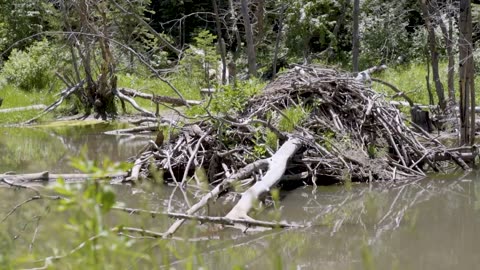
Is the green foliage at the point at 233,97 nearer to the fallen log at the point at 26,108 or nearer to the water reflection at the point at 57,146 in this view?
the water reflection at the point at 57,146

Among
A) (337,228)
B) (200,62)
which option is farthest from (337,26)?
(337,228)

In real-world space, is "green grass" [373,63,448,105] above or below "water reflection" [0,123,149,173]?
above

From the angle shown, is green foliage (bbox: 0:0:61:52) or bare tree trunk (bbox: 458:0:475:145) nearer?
bare tree trunk (bbox: 458:0:475:145)

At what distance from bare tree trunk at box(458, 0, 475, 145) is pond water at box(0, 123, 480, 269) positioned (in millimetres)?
879

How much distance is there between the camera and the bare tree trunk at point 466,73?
9.30 metres

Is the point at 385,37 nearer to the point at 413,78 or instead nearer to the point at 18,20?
the point at 413,78

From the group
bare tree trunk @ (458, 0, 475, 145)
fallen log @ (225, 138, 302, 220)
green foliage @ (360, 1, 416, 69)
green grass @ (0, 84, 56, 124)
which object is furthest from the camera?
green foliage @ (360, 1, 416, 69)

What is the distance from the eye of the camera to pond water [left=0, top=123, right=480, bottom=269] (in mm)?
4879

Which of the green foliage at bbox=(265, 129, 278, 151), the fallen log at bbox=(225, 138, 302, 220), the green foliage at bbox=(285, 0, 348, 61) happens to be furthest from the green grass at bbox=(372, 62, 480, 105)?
the fallen log at bbox=(225, 138, 302, 220)

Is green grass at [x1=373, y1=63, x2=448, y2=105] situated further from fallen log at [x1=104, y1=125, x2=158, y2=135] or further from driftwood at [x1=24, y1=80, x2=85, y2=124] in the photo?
driftwood at [x1=24, y1=80, x2=85, y2=124]

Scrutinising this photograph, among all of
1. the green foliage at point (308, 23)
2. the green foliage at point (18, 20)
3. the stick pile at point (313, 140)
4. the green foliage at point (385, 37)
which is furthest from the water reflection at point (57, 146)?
the green foliage at point (18, 20)

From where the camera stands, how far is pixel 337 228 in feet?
19.8

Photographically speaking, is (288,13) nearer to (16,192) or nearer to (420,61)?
(420,61)

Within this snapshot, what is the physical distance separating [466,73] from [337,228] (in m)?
4.51
